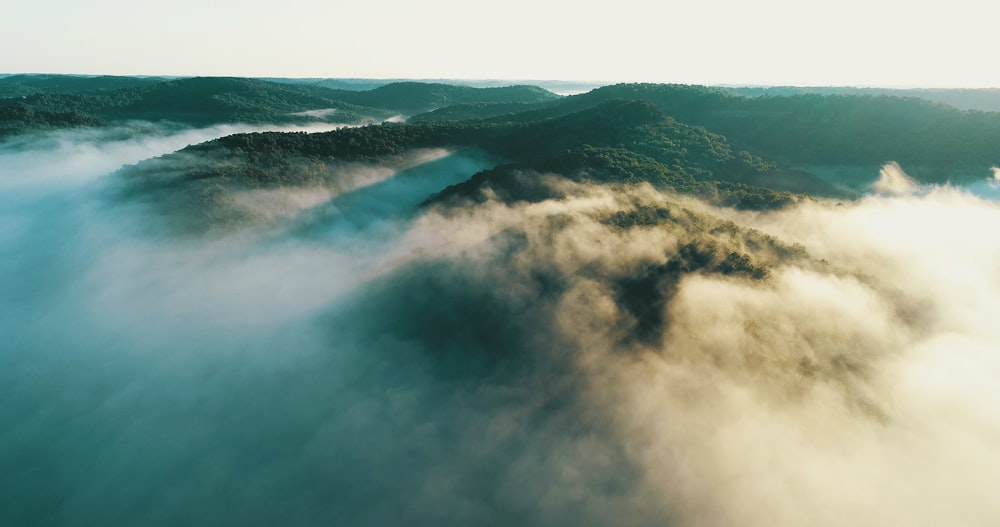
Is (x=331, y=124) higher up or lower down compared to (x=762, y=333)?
higher up

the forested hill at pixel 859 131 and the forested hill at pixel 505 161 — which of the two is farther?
the forested hill at pixel 859 131

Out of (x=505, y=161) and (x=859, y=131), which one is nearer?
(x=859, y=131)

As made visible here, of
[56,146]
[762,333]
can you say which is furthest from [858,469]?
[56,146]

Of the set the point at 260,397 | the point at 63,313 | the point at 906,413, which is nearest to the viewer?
the point at 906,413

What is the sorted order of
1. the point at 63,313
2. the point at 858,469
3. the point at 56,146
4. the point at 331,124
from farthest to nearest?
the point at 331,124, the point at 56,146, the point at 63,313, the point at 858,469

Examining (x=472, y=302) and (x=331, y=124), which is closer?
(x=472, y=302)

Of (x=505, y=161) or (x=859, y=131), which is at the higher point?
(x=859, y=131)

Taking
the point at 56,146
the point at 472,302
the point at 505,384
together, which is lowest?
the point at 505,384

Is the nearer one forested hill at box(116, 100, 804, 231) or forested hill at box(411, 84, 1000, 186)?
forested hill at box(116, 100, 804, 231)

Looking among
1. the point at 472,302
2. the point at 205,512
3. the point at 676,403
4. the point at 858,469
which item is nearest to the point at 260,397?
the point at 205,512

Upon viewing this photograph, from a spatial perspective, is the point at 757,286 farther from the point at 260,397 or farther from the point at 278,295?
the point at 278,295
